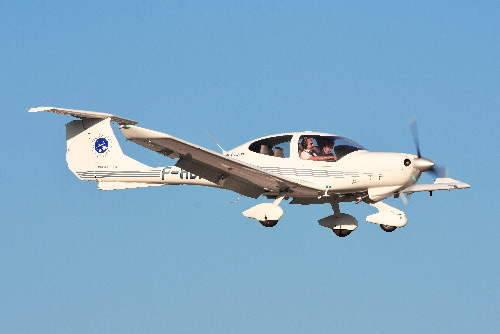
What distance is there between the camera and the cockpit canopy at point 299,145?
81.6 ft

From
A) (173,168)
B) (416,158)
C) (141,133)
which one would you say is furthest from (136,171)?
(416,158)

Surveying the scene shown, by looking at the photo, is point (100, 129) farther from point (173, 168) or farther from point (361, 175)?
point (361, 175)

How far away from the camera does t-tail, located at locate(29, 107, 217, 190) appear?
89.5 ft

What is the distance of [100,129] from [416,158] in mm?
9022

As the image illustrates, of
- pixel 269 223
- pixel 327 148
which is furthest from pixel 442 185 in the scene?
pixel 269 223

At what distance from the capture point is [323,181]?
969 inches

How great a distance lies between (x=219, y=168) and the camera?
23984 millimetres

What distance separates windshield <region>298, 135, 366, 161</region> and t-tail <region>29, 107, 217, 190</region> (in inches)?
183

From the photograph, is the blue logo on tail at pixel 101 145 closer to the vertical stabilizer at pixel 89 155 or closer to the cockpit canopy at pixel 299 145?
the vertical stabilizer at pixel 89 155

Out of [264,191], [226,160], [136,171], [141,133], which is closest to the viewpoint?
[141,133]

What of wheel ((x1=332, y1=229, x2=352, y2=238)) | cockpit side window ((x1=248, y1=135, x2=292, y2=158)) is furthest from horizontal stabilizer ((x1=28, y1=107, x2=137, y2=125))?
wheel ((x1=332, y1=229, x2=352, y2=238))

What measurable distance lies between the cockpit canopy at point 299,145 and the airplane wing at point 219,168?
0.88m

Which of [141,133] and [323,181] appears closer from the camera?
[141,133]

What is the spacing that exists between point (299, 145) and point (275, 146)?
65cm
